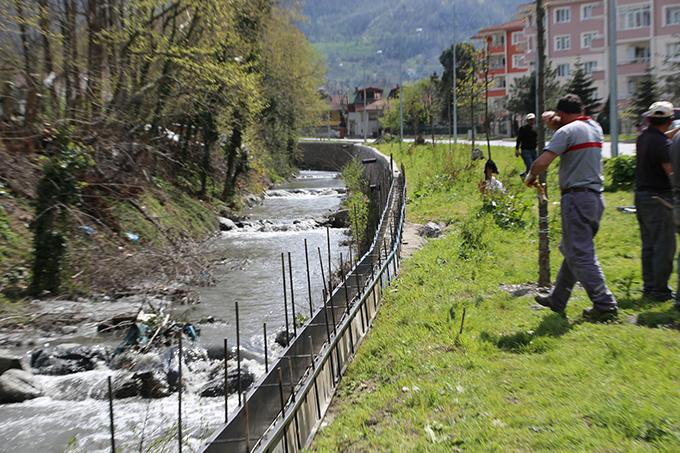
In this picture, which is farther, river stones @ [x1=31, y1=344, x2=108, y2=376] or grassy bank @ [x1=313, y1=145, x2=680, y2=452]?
river stones @ [x1=31, y1=344, x2=108, y2=376]

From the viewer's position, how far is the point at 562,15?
62.8 meters

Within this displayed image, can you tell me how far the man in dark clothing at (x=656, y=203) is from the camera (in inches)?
275

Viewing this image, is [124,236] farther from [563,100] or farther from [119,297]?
[563,100]

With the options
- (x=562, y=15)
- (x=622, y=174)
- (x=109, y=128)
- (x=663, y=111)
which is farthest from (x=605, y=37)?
(x=663, y=111)

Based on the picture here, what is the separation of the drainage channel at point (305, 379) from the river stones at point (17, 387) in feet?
13.0

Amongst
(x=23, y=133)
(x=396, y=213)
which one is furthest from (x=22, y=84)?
(x=396, y=213)

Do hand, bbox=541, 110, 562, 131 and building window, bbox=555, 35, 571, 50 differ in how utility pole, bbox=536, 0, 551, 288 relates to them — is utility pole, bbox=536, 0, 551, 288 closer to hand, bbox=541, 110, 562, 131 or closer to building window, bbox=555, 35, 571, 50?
hand, bbox=541, 110, 562, 131

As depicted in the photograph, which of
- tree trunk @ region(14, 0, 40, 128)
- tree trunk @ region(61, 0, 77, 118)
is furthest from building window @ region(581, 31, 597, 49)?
tree trunk @ region(14, 0, 40, 128)

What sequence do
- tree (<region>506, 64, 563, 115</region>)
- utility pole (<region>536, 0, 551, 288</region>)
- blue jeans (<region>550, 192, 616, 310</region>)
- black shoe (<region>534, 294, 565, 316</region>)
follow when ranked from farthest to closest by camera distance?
tree (<region>506, 64, 563, 115</region>) < utility pole (<region>536, 0, 551, 288</region>) < black shoe (<region>534, 294, 565, 316</region>) < blue jeans (<region>550, 192, 616, 310</region>)

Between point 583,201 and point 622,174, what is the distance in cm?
991

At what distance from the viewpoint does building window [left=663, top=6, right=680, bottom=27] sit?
5388 centimetres

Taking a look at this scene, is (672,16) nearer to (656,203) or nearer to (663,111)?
(663,111)

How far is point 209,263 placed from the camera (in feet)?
54.6

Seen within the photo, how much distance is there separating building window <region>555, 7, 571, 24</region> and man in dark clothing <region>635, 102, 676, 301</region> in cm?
5992
